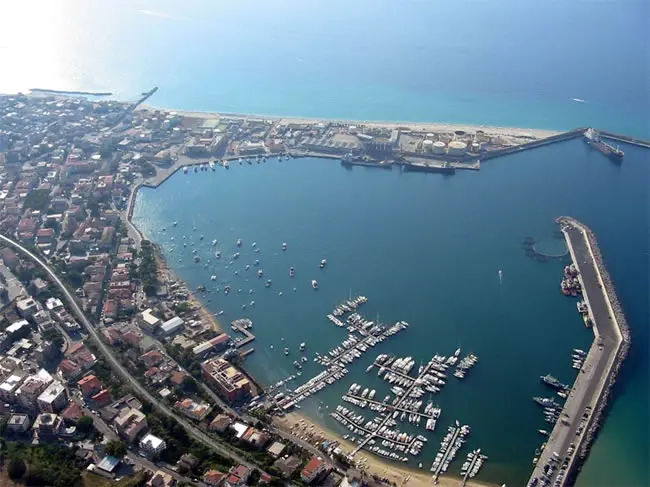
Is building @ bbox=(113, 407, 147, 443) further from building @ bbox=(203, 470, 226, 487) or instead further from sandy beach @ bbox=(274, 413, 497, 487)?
sandy beach @ bbox=(274, 413, 497, 487)

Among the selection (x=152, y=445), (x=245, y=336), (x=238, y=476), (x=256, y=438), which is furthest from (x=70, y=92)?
(x=238, y=476)

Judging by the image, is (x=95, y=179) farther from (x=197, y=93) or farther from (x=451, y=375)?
(x=451, y=375)

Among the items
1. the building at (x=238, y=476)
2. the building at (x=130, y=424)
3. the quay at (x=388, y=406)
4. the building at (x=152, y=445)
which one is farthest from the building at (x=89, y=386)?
the quay at (x=388, y=406)

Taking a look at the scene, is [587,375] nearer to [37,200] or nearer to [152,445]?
[152,445]

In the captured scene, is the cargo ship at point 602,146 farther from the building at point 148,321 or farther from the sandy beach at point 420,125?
the building at point 148,321

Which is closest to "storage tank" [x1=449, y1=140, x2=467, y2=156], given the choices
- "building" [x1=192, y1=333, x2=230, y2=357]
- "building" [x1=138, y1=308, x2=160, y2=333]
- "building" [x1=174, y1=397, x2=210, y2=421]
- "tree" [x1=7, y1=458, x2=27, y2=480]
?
"building" [x1=192, y1=333, x2=230, y2=357]

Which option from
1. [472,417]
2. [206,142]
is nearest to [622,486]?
[472,417]
